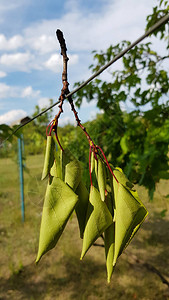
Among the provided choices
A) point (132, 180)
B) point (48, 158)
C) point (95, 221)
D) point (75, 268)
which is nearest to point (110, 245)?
point (95, 221)

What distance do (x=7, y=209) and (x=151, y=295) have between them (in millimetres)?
2955

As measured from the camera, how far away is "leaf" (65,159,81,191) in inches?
14.4

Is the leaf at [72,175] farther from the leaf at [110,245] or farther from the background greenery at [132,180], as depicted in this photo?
the background greenery at [132,180]

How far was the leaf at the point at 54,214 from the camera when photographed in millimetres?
334

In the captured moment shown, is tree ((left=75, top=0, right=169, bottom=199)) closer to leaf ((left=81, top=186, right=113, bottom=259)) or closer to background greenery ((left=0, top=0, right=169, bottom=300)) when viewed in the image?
background greenery ((left=0, top=0, right=169, bottom=300))

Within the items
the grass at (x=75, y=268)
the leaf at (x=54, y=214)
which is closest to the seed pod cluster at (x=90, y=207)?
the leaf at (x=54, y=214)

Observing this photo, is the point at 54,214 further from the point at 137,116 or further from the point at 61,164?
the point at 137,116

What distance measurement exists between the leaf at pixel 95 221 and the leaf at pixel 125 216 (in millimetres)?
17

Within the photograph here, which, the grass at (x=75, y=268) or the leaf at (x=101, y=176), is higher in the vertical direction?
the leaf at (x=101, y=176)

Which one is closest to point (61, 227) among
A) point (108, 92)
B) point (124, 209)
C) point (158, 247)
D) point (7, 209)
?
point (124, 209)

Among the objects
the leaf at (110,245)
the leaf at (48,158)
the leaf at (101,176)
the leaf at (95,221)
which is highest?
the leaf at (48,158)

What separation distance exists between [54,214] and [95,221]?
0.20 feet

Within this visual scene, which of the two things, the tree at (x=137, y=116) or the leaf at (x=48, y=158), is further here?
the tree at (x=137, y=116)

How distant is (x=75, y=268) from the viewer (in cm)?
257
